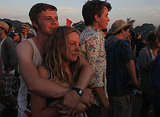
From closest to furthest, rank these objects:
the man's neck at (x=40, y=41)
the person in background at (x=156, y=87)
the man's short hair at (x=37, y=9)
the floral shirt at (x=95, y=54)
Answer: the man's neck at (x=40, y=41), the man's short hair at (x=37, y=9), the floral shirt at (x=95, y=54), the person in background at (x=156, y=87)

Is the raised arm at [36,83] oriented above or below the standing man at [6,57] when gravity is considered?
above

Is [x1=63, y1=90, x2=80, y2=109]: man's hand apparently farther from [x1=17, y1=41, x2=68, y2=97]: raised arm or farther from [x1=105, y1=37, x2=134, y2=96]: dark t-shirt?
[x1=105, y1=37, x2=134, y2=96]: dark t-shirt

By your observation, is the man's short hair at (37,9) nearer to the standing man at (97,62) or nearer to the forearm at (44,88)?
the standing man at (97,62)

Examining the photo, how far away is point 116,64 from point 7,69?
2.68m

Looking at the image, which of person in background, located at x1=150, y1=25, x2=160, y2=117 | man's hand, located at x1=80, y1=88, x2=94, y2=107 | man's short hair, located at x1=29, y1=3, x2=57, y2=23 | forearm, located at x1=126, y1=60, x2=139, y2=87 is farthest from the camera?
forearm, located at x1=126, y1=60, x2=139, y2=87

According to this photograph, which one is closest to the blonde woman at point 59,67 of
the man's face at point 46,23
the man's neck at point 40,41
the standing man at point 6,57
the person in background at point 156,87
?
the man's neck at point 40,41

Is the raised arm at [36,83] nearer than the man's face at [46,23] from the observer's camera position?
Yes

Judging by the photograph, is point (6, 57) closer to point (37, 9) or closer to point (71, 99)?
point (37, 9)

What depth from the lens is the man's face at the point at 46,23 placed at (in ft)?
5.41

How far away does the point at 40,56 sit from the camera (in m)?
1.52

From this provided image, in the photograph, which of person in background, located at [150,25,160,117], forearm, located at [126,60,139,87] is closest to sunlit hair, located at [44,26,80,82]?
person in background, located at [150,25,160,117]

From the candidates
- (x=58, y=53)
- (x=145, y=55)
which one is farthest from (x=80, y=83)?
(x=145, y=55)

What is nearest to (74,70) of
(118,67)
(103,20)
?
(103,20)

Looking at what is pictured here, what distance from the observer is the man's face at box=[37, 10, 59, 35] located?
5.41ft
